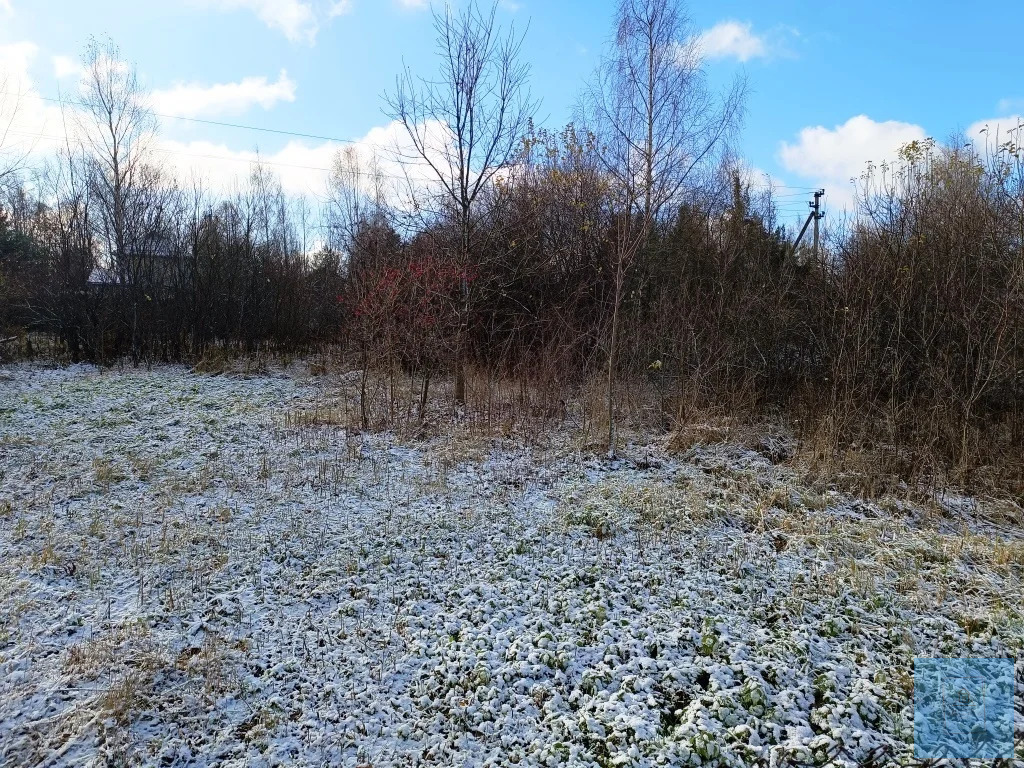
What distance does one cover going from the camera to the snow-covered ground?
2.50 m

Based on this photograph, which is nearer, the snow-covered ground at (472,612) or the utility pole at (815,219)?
the snow-covered ground at (472,612)

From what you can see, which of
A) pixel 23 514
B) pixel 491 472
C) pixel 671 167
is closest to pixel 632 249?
pixel 671 167

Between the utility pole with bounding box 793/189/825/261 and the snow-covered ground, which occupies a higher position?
the utility pole with bounding box 793/189/825/261

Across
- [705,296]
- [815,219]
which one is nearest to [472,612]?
[705,296]

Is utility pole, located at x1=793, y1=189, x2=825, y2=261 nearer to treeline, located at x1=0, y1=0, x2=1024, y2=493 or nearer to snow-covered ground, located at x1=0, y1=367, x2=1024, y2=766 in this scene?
treeline, located at x1=0, y1=0, x2=1024, y2=493

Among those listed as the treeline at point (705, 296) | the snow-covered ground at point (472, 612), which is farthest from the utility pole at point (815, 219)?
the snow-covered ground at point (472, 612)

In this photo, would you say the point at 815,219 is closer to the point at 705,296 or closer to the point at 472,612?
the point at 705,296

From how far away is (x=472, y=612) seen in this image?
343cm

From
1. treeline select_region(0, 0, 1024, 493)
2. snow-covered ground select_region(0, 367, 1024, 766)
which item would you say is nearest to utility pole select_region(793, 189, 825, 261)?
treeline select_region(0, 0, 1024, 493)

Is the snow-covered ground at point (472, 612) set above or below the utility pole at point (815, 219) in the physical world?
below

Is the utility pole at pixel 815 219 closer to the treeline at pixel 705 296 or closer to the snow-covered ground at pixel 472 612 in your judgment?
the treeline at pixel 705 296

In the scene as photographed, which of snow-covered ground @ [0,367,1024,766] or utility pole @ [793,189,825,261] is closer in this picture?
snow-covered ground @ [0,367,1024,766]

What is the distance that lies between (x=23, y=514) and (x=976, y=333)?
1055 cm

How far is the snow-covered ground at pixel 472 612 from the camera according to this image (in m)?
2.50
